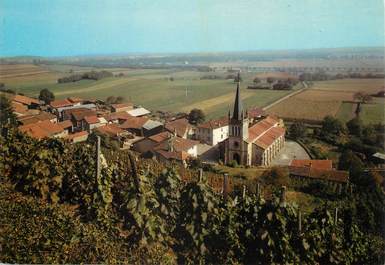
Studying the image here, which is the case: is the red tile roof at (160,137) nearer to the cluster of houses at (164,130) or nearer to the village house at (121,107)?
the cluster of houses at (164,130)

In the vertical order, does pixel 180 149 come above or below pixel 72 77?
below

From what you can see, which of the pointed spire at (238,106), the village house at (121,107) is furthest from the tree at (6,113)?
the pointed spire at (238,106)

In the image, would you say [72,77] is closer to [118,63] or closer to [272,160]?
[118,63]

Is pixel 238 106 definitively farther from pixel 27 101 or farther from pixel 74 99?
pixel 27 101

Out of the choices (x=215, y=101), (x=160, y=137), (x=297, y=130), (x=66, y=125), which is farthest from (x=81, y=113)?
(x=297, y=130)

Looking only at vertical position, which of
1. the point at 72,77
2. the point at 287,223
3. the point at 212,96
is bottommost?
the point at 287,223

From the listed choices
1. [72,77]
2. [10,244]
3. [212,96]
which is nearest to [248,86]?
[212,96]
